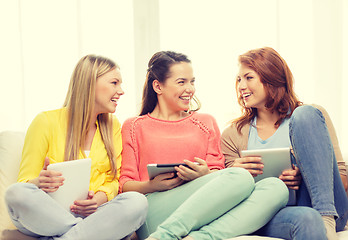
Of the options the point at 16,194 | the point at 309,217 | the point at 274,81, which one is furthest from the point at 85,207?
the point at 274,81

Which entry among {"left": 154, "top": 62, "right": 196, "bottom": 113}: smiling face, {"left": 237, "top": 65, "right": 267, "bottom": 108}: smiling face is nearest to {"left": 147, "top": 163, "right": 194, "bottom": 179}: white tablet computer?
{"left": 154, "top": 62, "right": 196, "bottom": 113}: smiling face

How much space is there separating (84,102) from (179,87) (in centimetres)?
48

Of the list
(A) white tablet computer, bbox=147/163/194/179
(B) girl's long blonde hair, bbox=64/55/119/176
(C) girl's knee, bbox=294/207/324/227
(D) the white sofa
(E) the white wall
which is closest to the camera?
(C) girl's knee, bbox=294/207/324/227

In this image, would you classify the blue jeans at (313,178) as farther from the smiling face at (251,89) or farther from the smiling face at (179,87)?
the smiling face at (179,87)

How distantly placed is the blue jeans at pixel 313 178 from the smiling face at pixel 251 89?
43 cm

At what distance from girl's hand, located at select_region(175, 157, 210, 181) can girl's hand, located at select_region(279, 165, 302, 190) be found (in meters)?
0.34

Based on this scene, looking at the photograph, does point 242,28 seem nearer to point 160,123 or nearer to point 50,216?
point 160,123

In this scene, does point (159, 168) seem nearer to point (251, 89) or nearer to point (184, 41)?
point (251, 89)

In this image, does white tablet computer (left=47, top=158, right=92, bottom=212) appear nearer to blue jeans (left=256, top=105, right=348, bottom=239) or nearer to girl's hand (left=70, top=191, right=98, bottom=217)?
girl's hand (left=70, top=191, right=98, bottom=217)

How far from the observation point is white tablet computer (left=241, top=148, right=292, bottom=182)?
177 cm

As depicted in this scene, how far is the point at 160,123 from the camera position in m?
2.13

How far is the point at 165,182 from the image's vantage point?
72.0 inches

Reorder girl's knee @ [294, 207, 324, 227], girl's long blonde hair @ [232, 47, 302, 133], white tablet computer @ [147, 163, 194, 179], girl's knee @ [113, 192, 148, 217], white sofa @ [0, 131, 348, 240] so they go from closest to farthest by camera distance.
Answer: girl's knee @ [294, 207, 324, 227] → girl's knee @ [113, 192, 148, 217] → white tablet computer @ [147, 163, 194, 179] → white sofa @ [0, 131, 348, 240] → girl's long blonde hair @ [232, 47, 302, 133]

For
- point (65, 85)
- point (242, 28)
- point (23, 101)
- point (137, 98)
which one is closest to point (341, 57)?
point (242, 28)
